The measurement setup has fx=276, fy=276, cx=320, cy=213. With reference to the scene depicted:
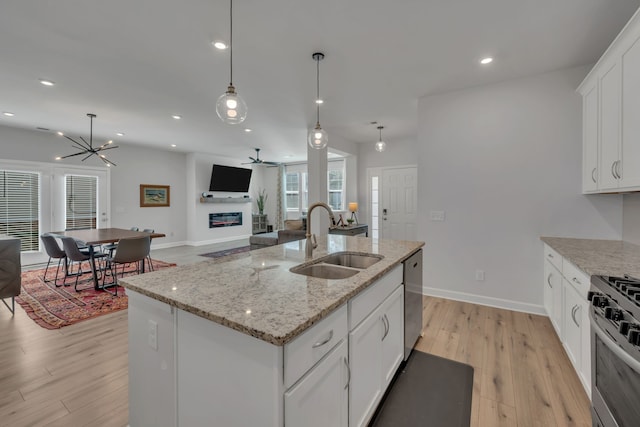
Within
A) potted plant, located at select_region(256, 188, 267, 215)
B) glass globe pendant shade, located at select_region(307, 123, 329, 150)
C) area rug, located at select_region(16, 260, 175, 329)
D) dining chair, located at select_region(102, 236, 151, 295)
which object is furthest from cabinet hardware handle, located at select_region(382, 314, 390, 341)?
potted plant, located at select_region(256, 188, 267, 215)

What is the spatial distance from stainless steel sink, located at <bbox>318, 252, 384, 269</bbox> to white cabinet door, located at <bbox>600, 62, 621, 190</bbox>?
186cm

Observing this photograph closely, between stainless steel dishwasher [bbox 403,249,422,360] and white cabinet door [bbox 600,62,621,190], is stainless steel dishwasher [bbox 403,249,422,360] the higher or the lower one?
the lower one

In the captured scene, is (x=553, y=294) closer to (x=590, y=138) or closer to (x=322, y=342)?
(x=590, y=138)

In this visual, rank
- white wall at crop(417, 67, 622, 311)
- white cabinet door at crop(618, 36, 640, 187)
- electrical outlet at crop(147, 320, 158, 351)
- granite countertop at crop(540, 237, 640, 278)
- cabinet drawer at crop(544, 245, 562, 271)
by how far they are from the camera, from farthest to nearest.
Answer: white wall at crop(417, 67, 622, 311) → cabinet drawer at crop(544, 245, 562, 271) → white cabinet door at crop(618, 36, 640, 187) → granite countertop at crop(540, 237, 640, 278) → electrical outlet at crop(147, 320, 158, 351)

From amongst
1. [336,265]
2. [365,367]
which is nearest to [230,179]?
[336,265]

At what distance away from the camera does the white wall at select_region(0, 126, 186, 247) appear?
537 cm

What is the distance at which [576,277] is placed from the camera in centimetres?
184

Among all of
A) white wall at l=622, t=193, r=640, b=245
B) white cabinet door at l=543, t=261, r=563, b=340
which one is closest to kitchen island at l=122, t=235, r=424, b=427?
white cabinet door at l=543, t=261, r=563, b=340

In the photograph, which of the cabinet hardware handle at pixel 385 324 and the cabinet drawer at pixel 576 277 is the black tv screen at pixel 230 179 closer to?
the cabinet hardware handle at pixel 385 324

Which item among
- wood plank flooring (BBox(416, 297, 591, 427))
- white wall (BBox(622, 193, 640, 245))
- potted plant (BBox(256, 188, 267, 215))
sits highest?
potted plant (BBox(256, 188, 267, 215))

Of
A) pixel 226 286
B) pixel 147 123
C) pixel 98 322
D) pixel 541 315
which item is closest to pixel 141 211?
pixel 147 123

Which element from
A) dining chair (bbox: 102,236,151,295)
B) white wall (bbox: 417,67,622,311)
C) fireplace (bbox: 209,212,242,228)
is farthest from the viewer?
fireplace (bbox: 209,212,242,228)

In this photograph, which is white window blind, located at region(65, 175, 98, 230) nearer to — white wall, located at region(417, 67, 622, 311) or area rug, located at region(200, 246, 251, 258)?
area rug, located at region(200, 246, 251, 258)

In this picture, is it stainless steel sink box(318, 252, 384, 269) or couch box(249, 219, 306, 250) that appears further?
couch box(249, 219, 306, 250)
